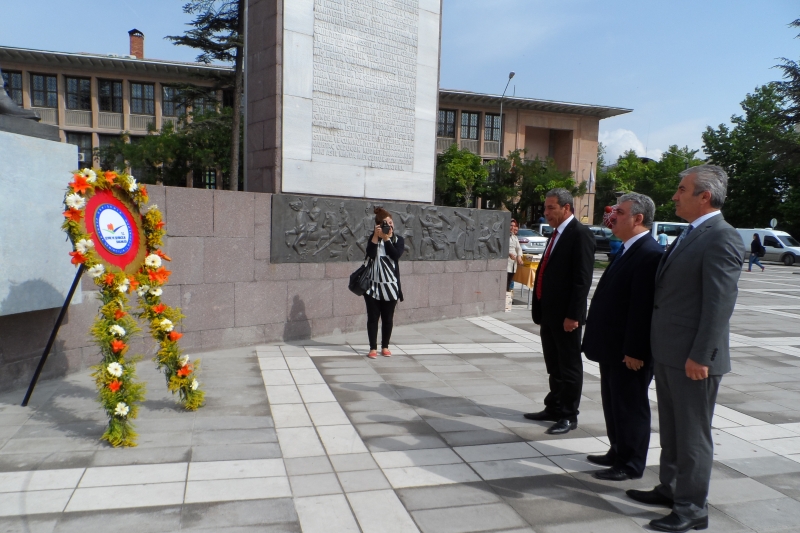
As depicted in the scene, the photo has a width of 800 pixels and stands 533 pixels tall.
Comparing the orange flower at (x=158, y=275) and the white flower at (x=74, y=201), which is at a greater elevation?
the white flower at (x=74, y=201)

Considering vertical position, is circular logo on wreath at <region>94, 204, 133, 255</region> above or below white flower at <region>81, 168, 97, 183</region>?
below

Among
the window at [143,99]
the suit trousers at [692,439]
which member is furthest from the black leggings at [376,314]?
the window at [143,99]

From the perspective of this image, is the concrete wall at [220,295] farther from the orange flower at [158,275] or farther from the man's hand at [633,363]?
the man's hand at [633,363]

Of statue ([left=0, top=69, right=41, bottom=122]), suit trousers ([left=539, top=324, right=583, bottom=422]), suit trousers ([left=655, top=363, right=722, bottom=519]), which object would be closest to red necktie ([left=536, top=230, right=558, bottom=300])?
suit trousers ([left=539, top=324, right=583, bottom=422])

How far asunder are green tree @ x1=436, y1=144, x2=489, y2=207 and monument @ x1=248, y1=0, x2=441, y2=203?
29.0 m

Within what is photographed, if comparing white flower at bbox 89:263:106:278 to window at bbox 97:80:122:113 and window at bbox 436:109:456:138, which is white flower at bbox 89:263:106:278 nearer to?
window at bbox 97:80:122:113

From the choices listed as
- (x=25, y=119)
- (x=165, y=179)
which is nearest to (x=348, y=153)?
(x=25, y=119)

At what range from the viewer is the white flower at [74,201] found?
172 inches

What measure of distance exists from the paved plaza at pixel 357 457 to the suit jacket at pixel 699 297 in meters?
0.98

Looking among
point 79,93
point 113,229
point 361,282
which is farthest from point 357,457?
point 79,93

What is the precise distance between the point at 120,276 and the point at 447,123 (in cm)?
4471

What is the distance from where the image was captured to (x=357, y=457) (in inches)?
167

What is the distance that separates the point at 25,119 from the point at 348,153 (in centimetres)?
432

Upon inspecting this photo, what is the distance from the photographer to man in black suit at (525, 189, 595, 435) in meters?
4.73
